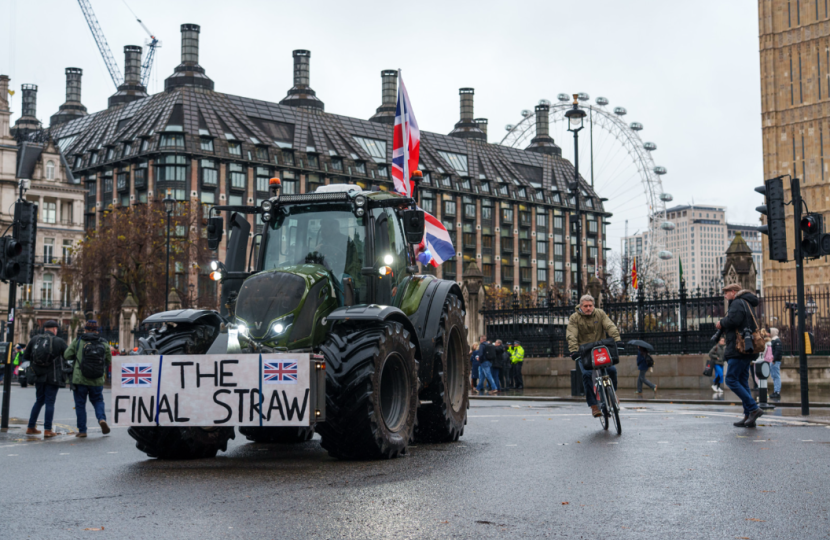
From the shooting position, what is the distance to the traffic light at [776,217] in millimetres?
15977

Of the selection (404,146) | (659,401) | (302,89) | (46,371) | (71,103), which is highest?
(71,103)

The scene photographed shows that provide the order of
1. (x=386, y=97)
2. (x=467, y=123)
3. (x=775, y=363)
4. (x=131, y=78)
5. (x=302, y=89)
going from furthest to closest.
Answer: (x=467, y=123), (x=386, y=97), (x=131, y=78), (x=302, y=89), (x=775, y=363)

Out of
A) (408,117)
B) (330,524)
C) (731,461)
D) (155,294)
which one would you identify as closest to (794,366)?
(408,117)

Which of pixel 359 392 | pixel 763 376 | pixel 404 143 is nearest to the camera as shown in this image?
pixel 359 392

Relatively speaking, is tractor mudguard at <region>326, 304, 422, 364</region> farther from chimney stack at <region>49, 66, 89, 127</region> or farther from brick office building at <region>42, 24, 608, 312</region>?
chimney stack at <region>49, 66, 89, 127</region>

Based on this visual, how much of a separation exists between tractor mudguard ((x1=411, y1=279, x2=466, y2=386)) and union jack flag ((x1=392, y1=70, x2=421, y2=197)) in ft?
22.4

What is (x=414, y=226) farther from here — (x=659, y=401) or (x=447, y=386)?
(x=659, y=401)

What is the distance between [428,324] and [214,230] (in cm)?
268

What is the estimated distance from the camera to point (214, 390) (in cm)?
Answer: 944

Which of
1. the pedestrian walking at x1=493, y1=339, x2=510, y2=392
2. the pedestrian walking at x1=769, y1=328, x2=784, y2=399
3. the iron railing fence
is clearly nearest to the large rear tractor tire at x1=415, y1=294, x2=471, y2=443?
the pedestrian walking at x1=769, y1=328, x2=784, y2=399

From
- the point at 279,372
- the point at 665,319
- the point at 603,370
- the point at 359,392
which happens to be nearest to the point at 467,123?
the point at 665,319

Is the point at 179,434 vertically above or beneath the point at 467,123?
beneath

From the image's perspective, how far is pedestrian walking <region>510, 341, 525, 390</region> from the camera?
29719 millimetres

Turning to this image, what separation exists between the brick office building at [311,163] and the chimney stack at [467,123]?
12cm
